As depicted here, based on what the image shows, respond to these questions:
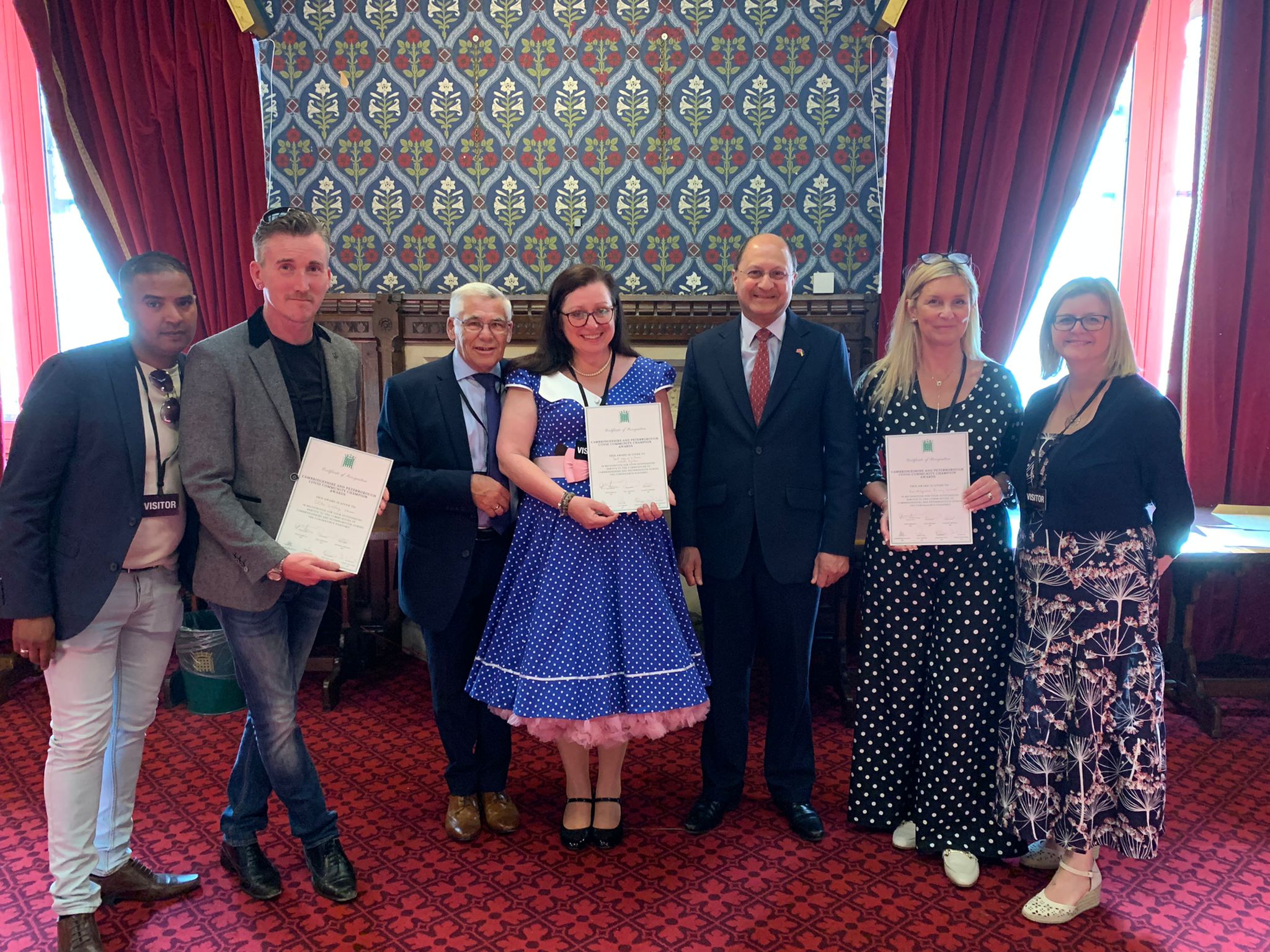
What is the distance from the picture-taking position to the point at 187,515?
2.08m

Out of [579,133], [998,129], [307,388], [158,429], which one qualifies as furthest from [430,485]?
[998,129]

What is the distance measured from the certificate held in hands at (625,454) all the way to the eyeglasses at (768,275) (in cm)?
50

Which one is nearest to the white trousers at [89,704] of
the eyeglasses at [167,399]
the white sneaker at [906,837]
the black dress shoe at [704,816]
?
the eyeglasses at [167,399]

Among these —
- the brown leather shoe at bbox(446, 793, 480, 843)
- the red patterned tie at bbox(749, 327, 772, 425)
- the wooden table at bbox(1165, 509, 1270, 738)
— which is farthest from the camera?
the wooden table at bbox(1165, 509, 1270, 738)

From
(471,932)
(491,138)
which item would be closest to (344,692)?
(471,932)

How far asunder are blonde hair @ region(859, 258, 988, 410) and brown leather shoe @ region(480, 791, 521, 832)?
1.64m

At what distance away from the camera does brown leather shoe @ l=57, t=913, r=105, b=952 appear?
1.96m

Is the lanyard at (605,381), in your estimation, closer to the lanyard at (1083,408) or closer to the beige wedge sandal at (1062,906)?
the lanyard at (1083,408)

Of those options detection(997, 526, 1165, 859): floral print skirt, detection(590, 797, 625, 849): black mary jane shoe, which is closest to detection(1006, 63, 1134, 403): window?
detection(997, 526, 1165, 859): floral print skirt

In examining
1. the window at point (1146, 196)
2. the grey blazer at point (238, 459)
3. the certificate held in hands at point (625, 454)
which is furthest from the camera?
the window at point (1146, 196)

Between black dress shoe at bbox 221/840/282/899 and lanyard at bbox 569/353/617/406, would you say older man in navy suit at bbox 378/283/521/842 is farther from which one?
black dress shoe at bbox 221/840/282/899

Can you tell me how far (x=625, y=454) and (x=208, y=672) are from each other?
232cm

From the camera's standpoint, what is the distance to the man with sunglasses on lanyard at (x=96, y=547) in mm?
1864

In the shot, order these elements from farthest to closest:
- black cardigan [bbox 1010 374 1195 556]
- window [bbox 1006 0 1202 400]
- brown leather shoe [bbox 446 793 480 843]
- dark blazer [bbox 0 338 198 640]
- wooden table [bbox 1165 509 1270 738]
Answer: window [bbox 1006 0 1202 400] < wooden table [bbox 1165 509 1270 738] < brown leather shoe [bbox 446 793 480 843] < black cardigan [bbox 1010 374 1195 556] < dark blazer [bbox 0 338 198 640]
